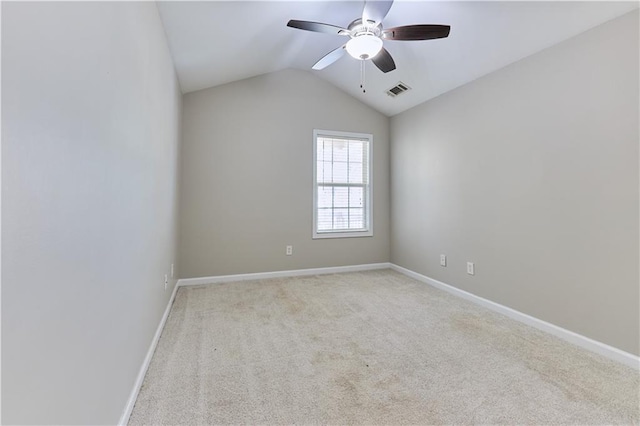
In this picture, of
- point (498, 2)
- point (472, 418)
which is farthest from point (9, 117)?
point (498, 2)

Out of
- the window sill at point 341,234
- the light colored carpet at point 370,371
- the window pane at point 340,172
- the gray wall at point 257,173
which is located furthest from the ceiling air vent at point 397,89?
the light colored carpet at point 370,371

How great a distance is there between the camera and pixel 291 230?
4.16 metres

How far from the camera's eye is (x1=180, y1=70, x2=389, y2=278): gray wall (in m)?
3.73

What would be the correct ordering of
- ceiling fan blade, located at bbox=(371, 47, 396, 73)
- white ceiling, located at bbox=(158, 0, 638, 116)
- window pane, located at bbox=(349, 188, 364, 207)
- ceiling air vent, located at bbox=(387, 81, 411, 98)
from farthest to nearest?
window pane, located at bbox=(349, 188, 364, 207), ceiling air vent, located at bbox=(387, 81, 411, 98), ceiling fan blade, located at bbox=(371, 47, 396, 73), white ceiling, located at bbox=(158, 0, 638, 116)

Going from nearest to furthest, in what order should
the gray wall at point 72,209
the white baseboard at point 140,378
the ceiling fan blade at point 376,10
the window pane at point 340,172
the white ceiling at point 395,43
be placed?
the gray wall at point 72,209
the white baseboard at point 140,378
the ceiling fan blade at point 376,10
the white ceiling at point 395,43
the window pane at point 340,172

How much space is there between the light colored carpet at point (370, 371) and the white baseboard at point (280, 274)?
0.77 m

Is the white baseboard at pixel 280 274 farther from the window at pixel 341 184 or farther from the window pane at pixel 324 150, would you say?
the window pane at pixel 324 150

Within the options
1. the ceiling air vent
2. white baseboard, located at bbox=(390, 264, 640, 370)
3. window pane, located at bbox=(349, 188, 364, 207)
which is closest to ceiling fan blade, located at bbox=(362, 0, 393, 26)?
the ceiling air vent

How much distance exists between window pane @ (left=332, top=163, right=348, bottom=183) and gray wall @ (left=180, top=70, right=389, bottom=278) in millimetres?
415

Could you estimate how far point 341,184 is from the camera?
4.48 meters

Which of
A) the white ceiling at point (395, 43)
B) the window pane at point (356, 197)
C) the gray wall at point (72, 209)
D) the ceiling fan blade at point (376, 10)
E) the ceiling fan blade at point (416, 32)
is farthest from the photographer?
the window pane at point (356, 197)

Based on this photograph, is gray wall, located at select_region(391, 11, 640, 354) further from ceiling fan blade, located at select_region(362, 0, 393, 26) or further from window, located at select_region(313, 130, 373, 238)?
→ ceiling fan blade, located at select_region(362, 0, 393, 26)

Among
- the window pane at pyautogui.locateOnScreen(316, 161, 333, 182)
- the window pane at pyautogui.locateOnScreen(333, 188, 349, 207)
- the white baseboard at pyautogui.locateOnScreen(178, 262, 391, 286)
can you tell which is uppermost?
the window pane at pyautogui.locateOnScreen(316, 161, 333, 182)

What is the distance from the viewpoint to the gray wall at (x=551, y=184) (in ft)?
6.61
